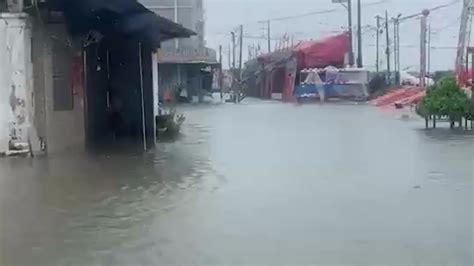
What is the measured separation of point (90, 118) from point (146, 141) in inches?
51.1

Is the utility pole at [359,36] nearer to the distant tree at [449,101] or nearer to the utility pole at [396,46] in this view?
the utility pole at [396,46]

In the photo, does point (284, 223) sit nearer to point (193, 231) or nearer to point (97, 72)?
→ point (193, 231)

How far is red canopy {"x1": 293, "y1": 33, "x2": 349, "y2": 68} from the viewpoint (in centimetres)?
5731

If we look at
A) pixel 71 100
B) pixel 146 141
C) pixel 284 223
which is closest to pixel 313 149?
pixel 146 141

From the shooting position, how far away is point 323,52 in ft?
192

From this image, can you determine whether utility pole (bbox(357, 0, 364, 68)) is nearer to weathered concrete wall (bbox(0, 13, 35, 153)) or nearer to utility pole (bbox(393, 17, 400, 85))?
utility pole (bbox(393, 17, 400, 85))

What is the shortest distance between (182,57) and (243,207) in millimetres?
42221

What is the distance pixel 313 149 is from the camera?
17906mm

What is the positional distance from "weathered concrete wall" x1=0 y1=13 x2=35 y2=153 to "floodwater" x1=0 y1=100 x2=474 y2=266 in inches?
27.5

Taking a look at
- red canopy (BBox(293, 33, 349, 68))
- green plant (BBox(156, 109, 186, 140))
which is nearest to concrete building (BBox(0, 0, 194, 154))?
green plant (BBox(156, 109, 186, 140))

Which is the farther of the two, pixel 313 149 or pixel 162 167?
pixel 313 149

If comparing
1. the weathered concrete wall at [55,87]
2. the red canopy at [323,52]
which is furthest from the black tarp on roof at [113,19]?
the red canopy at [323,52]

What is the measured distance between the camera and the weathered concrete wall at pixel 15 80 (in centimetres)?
1622

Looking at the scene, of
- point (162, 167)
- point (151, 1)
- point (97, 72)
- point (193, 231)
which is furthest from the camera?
point (151, 1)
